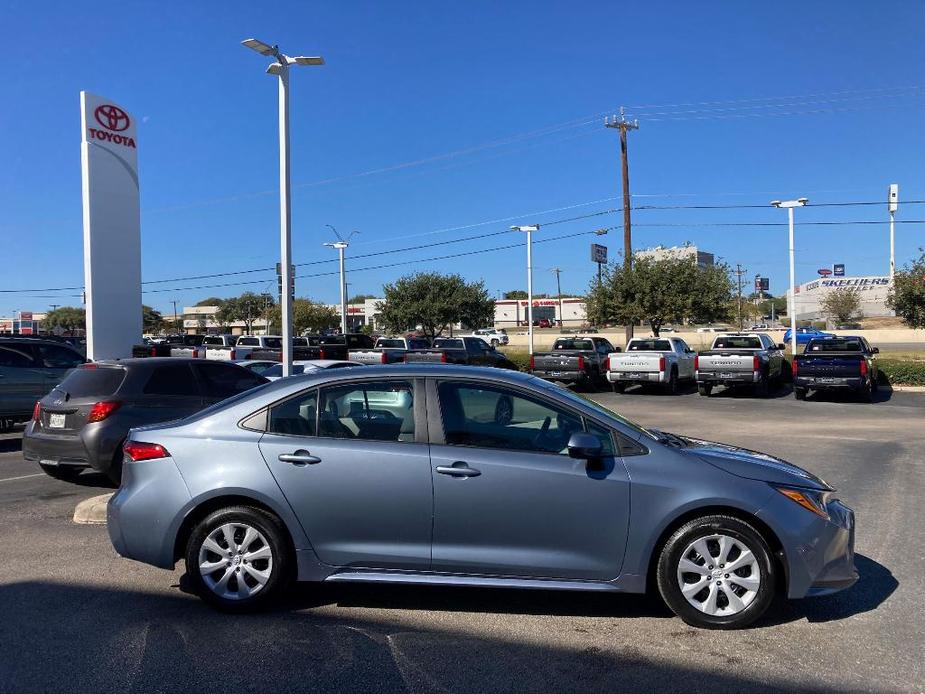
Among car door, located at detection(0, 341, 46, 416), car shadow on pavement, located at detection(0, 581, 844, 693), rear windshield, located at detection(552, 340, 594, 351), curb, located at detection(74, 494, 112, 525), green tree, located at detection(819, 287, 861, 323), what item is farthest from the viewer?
green tree, located at detection(819, 287, 861, 323)

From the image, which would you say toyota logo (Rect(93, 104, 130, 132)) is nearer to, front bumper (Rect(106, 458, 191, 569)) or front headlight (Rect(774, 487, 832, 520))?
front bumper (Rect(106, 458, 191, 569))

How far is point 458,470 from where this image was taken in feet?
14.9

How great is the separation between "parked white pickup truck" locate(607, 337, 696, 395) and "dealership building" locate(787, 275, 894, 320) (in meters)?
95.3

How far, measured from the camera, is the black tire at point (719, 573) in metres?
4.44

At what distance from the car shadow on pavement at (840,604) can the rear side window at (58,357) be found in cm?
1273

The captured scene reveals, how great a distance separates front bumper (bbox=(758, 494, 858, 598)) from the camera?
4.41 m

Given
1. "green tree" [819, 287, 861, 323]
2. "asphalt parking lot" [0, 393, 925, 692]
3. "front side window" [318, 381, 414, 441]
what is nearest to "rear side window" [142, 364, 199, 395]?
"asphalt parking lot" [0, 393, 925, 692]

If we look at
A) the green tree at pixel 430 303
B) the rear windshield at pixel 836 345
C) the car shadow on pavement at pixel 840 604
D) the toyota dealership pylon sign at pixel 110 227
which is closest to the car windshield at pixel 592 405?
the car shadow on pavement at pixel 840 604

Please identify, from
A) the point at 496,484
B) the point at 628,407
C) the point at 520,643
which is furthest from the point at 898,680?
the point at 628,407

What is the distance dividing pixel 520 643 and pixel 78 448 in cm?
603

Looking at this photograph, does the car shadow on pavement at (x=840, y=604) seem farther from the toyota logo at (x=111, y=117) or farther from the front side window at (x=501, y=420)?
the toyota logo at (x=111, y=117)

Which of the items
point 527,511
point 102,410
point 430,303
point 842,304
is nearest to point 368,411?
point 527,511

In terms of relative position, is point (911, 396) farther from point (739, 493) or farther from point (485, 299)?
point (485, 299)

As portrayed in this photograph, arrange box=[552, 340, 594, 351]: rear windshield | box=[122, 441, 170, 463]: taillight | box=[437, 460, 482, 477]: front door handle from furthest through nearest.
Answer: box=[552, 340, 594, 351]: rear windshield < box=[122, 441, 170, 463]: taillight < box=[437, 460, 482, 477]: front door handle
